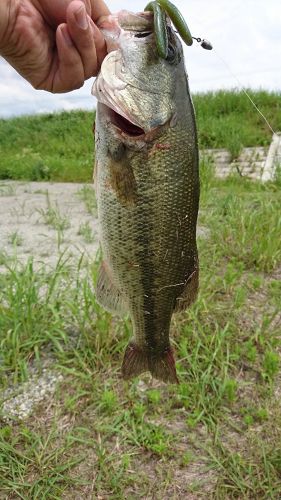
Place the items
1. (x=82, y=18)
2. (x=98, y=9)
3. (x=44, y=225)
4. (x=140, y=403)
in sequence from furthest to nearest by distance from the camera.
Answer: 1. (x=44, y=225)
2. (x=140, y=403)
3. (x=98, y=9)
4. (x=82, y=18)

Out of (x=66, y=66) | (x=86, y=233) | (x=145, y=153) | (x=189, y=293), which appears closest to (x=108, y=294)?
(x=189, y=293)

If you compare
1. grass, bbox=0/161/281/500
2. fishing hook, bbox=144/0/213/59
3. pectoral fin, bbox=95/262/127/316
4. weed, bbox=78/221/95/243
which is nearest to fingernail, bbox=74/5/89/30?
fishing hook, bbox=144/0/213/59

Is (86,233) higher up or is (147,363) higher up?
(147,363)

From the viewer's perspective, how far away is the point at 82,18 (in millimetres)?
1554

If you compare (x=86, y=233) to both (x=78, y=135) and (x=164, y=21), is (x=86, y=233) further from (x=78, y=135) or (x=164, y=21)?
(x=78, y=135)

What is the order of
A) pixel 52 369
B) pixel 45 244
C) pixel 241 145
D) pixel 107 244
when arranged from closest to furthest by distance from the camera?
1. pixel 107 244
2. pixel 52 369
3. pixel 45 244
4. pixel 241 145

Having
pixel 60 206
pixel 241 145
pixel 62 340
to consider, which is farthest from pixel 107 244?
pixel 241 145

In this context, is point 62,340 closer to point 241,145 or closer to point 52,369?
point 52,369

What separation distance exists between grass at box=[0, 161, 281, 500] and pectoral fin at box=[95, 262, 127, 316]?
1011mm

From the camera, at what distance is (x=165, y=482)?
2340 mm

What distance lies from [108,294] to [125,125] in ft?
1.73

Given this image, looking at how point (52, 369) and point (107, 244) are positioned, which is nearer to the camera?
point (107, 244)

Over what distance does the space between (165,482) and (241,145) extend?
7.08 metres

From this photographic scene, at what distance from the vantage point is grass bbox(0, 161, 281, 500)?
2.35m
